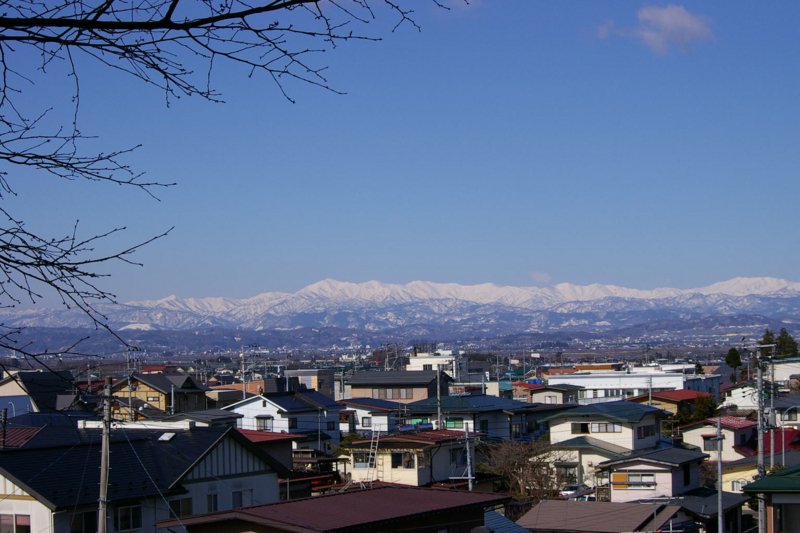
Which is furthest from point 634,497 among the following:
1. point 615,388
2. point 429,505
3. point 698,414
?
point 615,388

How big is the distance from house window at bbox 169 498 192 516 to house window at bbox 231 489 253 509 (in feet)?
2.89

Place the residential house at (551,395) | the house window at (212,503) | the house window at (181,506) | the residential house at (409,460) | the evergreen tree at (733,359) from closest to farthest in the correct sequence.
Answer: the house window at (181,506), the house window at (212,503), the residential house at (409,460), the residential house at (551,395), the evergreen tree at (733,359)

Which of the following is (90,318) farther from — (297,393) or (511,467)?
(297,393)

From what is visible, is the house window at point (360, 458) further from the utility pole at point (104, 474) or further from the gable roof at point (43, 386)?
the gable roof at point (43, 386)

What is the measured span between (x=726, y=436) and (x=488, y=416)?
6530 mm

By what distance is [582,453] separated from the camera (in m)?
21.1

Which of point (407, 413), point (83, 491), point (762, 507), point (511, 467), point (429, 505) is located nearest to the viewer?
point (429, 505)

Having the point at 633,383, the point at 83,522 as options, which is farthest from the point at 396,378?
the point at 83,522

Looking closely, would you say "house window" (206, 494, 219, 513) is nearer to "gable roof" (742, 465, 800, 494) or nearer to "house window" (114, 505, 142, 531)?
"house window" (114, 505, 142, 531)

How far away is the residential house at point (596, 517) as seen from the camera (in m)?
13.0

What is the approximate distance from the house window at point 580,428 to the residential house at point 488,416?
7.12 feet

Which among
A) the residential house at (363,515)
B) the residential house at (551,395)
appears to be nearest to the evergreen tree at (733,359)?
the residential house at (551,395)

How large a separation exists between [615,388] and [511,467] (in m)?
24.7

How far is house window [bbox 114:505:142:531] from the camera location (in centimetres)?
1029
